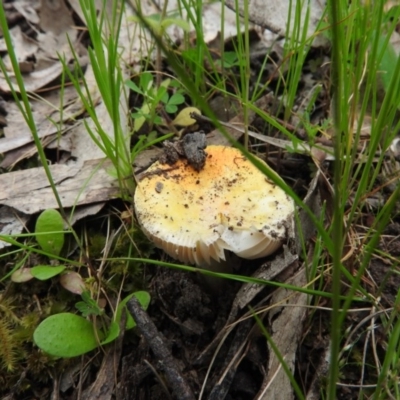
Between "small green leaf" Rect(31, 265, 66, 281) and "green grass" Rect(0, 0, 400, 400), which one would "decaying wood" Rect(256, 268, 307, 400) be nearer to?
"green grass" Rect(0, 0, 400, 400)

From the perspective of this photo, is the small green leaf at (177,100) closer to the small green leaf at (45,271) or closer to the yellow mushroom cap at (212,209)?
the yellow mushroom cap at (212,209)

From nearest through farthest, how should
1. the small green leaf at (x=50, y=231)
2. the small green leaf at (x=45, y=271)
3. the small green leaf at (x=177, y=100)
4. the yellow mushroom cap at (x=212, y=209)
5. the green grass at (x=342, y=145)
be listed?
the green grass at (x=342, y=145) → the yellow mushroom cap at (x=212, y=209) → the small green leaf at (x=45, y=271) → the small green leaf at (x=50, y=231) → the small green leaf at (x=177, y=100)

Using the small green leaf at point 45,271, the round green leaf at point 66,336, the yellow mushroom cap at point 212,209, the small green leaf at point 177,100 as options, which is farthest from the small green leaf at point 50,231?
the small green leaf at point 177,100

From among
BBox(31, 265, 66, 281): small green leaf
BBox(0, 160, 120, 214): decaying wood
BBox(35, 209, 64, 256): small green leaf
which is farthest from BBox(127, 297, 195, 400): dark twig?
BBox(0, 160, 120, 214): decaying wood

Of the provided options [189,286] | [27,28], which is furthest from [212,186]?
[27,28]

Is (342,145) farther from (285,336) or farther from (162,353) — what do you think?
(162,353)

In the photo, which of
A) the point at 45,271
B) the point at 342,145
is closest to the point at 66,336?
the point at 45,271
